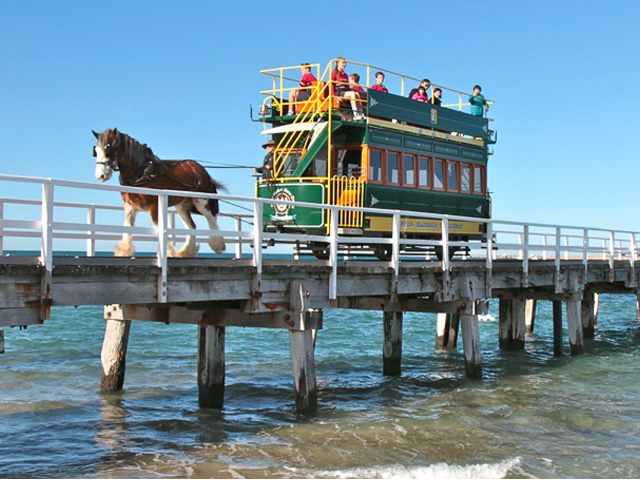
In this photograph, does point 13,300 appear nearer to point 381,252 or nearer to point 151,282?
point 151,282

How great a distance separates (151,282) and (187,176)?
12.6ft

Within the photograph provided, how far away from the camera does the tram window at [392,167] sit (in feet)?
55.3

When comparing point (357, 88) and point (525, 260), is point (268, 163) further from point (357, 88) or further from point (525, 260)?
point (525, 260)

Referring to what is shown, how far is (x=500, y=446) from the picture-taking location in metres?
11.3

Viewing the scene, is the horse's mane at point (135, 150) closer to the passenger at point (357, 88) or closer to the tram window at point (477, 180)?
the passenger at point (357, 88)

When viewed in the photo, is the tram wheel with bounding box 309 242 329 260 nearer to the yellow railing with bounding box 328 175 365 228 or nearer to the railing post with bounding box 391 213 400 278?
the yellow railing with bounding box 328 175 365 228

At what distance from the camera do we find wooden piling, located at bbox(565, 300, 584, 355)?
20.6 meters

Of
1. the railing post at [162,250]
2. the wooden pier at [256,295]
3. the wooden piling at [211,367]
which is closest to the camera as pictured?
the wooden pier at [256,295]

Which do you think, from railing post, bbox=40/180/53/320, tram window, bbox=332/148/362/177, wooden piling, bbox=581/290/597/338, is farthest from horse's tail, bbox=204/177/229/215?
wooden piling, bbox=581/290/597/338

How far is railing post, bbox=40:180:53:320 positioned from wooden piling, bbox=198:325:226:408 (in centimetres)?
461

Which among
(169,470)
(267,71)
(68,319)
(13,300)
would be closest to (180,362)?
(267,71)

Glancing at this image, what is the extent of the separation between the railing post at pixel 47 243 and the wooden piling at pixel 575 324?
15.4 m

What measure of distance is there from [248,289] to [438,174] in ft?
28.2

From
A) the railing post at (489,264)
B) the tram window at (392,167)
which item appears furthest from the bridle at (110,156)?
the railing post at (489,264)
